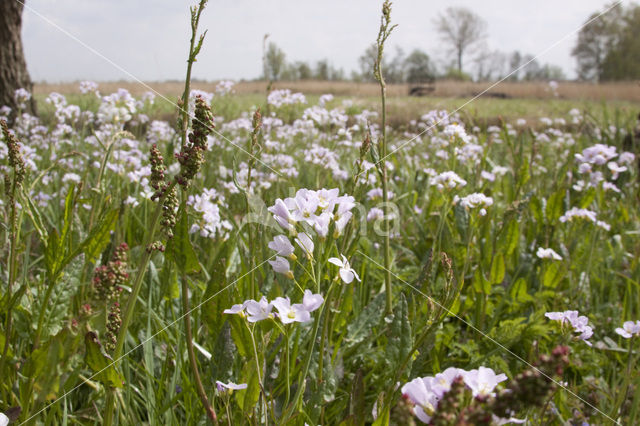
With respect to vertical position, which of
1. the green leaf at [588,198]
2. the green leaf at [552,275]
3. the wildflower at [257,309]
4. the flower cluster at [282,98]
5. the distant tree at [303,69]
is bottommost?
the green leaf at [552,275]

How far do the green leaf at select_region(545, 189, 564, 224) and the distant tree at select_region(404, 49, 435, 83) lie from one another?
74cm

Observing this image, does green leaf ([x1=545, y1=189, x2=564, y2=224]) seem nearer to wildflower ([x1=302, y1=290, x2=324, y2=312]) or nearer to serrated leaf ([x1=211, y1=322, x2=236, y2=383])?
serrated leaf ([x1=211, y1=322, x2=236, y2=383])

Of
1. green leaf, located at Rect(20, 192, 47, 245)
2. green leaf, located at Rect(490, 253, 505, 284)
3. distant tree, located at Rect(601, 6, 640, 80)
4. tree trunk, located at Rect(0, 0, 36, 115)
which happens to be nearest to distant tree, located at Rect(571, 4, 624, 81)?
distant tree, located at Rect(601, 6, 640, 80)

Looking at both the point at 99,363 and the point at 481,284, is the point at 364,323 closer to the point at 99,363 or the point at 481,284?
the point at 481,284

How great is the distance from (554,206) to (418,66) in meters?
0.87

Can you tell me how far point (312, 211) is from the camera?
34.2 inches

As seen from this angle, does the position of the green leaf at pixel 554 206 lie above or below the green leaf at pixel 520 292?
above

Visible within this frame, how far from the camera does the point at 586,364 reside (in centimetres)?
158

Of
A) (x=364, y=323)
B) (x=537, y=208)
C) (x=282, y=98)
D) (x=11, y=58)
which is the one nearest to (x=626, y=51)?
(x=537, y=208)

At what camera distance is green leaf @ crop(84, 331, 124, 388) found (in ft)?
2.81

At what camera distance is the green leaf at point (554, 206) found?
2197 mm

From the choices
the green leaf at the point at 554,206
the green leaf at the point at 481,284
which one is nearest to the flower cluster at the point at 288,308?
the green leaf at the point at 481,284

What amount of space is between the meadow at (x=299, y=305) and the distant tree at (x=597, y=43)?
688mm

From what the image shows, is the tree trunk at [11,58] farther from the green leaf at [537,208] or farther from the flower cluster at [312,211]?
the flower cluster at [312,211]
